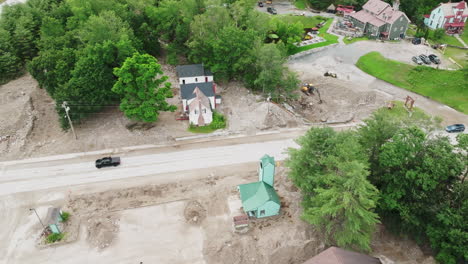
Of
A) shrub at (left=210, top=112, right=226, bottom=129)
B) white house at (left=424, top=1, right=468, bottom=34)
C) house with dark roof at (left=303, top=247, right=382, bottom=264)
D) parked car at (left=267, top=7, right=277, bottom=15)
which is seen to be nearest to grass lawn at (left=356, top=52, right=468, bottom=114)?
white house at (left=424, top=1, right=468, bottom=34)

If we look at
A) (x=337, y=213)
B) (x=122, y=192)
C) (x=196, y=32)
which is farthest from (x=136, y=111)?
(x=337, y=213)

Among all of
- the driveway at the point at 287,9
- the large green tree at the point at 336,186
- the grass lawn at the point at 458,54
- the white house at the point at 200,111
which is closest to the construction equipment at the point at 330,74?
the grass lawn at the point at 458,54

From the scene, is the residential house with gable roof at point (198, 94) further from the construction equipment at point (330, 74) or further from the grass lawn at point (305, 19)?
the grass lawn at point (305, 19)

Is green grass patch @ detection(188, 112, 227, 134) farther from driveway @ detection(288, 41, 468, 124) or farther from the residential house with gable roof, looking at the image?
driveway @ detection(288, 41, 468, 124)

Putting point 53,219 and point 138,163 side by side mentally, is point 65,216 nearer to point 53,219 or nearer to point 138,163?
point 53,219

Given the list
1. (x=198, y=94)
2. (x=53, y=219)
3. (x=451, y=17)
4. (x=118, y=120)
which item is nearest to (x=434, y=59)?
(x=451, y=17)
